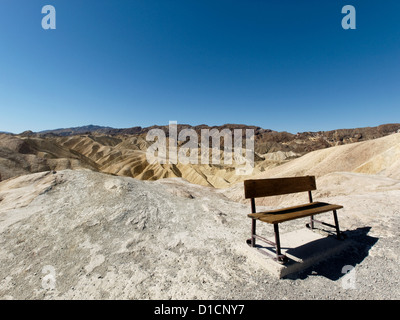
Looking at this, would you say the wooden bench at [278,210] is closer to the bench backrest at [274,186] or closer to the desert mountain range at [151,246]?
the bench backrest at [274,186]

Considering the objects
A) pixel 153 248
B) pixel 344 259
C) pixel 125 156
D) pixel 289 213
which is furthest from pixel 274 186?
pixel 125 156

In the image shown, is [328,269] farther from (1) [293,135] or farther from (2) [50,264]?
(1) [293,135]

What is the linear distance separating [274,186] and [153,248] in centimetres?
317

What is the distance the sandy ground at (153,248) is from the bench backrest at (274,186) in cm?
124

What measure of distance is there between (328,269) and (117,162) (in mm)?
52622

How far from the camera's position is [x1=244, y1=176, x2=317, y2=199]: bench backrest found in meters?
4.55

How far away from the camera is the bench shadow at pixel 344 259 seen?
3746 millimetres

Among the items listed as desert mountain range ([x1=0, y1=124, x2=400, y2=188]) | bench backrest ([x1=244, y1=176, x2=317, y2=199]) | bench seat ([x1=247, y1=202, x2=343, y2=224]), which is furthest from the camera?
desert mountain range ([x1=0, y1=124, x2=400, y2=188])

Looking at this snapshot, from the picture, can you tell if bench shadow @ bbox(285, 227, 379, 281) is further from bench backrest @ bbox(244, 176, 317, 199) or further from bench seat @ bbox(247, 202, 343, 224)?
bench backrest @ bbox(244, 176, 317, 199)

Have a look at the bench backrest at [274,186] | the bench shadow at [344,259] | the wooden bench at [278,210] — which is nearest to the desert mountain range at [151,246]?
the bench shadow at [344,259]

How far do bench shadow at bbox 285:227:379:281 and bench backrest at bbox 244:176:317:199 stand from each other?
4.94 feet

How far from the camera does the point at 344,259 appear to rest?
423 cm

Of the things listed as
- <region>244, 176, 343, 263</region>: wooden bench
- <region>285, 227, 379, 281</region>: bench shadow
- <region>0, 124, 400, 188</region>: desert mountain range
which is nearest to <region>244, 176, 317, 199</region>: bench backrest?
<region>244, 176, 343, 263</region>: wooden bench
